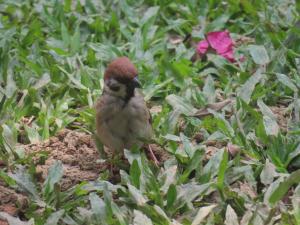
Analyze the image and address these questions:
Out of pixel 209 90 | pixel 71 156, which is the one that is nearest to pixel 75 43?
pixel 209 90

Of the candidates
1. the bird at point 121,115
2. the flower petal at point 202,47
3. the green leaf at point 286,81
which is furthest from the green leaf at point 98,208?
the flower petal at point 202,47

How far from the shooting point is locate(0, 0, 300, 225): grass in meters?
4.25

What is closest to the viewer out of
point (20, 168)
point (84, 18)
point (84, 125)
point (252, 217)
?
point (252, 217)

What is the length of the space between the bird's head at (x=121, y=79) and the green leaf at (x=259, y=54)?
1.46m

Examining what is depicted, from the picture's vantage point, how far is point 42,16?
6578 millimetres

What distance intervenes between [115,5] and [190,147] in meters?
2.39

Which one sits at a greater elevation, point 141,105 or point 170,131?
point 141,105

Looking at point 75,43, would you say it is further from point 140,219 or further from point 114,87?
point 140,219

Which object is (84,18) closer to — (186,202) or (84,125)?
(84,125)

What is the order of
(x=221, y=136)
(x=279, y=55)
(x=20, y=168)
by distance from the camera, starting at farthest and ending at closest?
1. (x=279, y=55)
2. (x=221, y=136)
3. (x=20, y=168)

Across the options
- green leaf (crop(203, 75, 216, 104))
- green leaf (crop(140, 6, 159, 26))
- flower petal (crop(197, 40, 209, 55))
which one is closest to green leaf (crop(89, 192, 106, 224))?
green leaf (crop(203, 75, 216, 104))

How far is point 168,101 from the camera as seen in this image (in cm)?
533

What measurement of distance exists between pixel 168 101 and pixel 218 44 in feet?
3.25

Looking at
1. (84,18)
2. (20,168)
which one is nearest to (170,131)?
(20,168)
